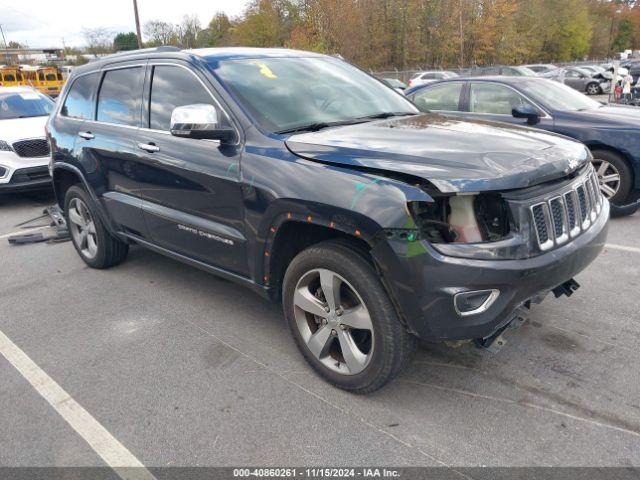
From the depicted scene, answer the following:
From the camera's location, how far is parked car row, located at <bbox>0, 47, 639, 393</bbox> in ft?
8.00

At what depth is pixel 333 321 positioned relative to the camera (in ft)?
9.46

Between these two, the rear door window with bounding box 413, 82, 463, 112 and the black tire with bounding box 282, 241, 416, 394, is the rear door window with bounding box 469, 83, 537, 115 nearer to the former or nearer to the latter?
the rear door window with bounding box 413, 82, 463, 112

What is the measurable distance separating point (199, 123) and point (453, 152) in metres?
1.47

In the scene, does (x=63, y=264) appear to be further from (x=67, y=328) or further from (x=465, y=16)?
(x=465, y=16)

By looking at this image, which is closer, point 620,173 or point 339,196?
point 339,196

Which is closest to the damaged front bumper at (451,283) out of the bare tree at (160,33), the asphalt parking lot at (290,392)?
the asphalt parking lot at (290,392)

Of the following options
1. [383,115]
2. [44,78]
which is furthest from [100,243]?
[44,78]

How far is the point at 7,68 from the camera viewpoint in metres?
32.2

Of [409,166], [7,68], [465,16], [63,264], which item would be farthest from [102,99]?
[465,16]

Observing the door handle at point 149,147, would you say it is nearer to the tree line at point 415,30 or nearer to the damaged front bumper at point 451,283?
the damaged front bumper at point 451,283

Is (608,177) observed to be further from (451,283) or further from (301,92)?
(451,283)

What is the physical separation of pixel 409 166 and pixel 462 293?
0.65 metres

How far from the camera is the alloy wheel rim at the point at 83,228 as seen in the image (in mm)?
4973

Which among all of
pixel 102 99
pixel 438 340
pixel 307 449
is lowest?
pixel 307 449
